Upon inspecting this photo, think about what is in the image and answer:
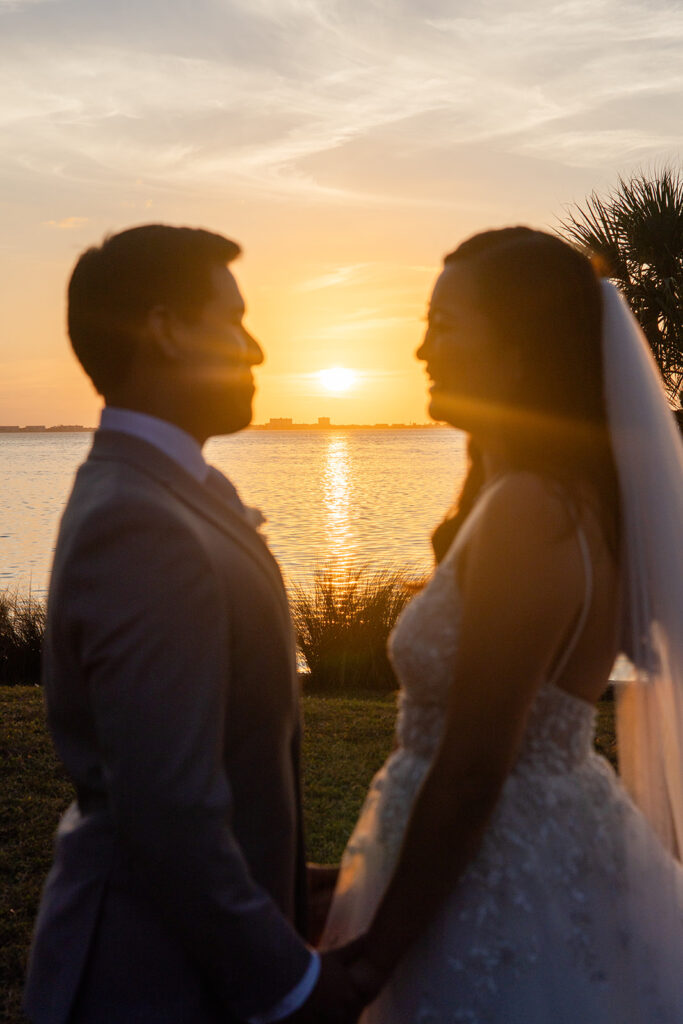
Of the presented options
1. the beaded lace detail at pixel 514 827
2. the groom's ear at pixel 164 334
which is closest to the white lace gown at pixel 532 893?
the beaded lace detail at pixel 514 827

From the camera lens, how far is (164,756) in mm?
1565

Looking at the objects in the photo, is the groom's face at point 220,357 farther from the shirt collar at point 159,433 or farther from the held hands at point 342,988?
the held hands at point 342,988

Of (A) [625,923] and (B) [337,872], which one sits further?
(B) [337,872]

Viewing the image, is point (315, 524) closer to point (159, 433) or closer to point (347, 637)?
point (347, 637)

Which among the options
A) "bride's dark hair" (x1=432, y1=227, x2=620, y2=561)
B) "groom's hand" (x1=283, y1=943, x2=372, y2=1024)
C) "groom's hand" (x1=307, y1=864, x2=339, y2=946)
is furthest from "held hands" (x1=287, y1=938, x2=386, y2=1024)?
"bride's dark hair" (x1=432, y1=227, x2=620, y2=561)

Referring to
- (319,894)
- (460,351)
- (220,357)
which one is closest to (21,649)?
(319,894)

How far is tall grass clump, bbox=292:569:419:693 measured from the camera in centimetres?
1089

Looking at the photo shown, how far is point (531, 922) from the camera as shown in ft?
6.53

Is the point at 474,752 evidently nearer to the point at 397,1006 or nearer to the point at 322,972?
the point at 322,972

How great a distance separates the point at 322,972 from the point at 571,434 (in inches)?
49.2

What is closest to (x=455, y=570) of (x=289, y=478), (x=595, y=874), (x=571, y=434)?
(x=571, y=434)

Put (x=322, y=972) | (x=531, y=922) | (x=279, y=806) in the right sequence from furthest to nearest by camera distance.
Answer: (x=531, y=922) < (x=279, y=806) < (x=322, y=972)

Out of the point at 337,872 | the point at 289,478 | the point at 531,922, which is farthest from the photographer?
the point at 289,478

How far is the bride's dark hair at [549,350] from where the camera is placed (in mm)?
2027
